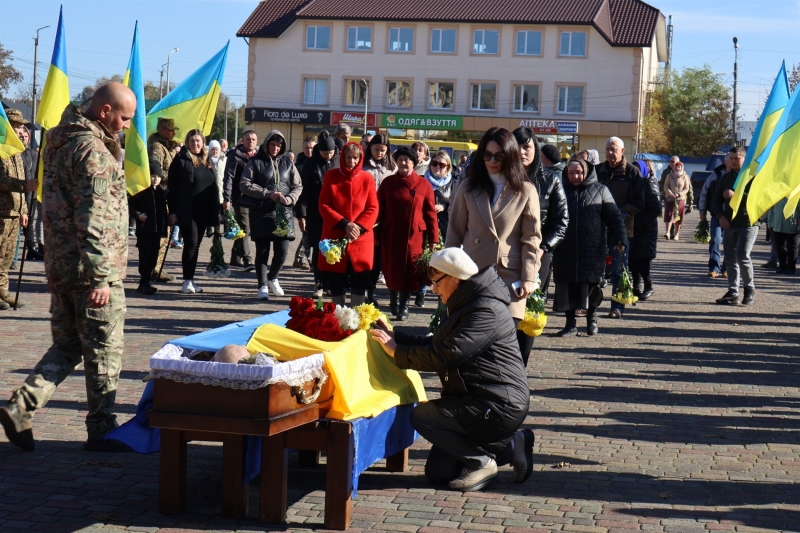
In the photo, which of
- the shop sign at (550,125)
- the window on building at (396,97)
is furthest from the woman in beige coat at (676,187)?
the window on building at (396,97)

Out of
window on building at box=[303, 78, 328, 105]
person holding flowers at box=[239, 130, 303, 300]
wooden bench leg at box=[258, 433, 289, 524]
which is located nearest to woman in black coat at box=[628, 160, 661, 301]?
person holding flowers at box=[239, 130, 303, 300]

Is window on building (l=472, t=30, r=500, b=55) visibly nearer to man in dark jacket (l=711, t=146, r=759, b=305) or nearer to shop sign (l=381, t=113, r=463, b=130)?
shop sign (l=381, t=113, r=463, b=130)

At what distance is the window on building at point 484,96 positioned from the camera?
66.4 metres

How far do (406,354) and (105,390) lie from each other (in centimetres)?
183

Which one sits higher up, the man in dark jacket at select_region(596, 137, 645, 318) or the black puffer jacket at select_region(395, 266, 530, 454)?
the man in dark jacket at select_region(596, 137, 645, 318)

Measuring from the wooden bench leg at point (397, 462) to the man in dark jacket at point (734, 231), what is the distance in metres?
9.68

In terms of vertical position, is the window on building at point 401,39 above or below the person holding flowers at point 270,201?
above

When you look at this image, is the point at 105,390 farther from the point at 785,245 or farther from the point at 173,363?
the point at 785,245

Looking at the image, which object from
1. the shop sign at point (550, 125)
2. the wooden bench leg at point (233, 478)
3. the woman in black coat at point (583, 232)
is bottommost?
the wooden bench leg at point (233, 478)

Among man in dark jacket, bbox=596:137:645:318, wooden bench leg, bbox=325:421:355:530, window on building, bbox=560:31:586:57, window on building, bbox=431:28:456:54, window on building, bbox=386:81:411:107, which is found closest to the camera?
wooden bench leg, bbox=325:421:355:530

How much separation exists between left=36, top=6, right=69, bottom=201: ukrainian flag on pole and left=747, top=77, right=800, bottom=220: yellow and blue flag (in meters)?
7.25

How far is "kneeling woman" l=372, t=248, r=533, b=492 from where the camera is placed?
586cm

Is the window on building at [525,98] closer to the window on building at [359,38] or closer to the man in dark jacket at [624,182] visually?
the window on building at [359,38]

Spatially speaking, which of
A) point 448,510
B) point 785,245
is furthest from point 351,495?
point 785,245
